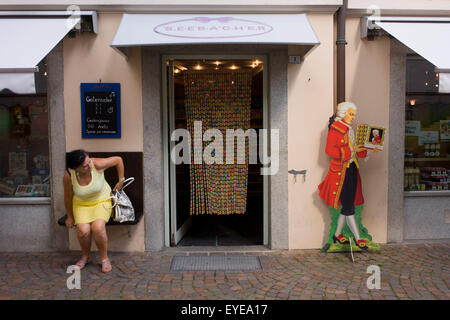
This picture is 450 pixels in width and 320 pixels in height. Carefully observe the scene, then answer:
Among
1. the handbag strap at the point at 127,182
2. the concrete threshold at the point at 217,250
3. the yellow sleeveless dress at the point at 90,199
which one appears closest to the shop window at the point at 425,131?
the concrete threshold at the point at 217,250

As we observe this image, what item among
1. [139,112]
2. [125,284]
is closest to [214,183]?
[139,112]

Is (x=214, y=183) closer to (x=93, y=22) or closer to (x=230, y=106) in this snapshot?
(x=230, y=106)

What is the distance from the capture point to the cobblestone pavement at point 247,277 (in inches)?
160

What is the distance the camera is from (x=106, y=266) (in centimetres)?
470

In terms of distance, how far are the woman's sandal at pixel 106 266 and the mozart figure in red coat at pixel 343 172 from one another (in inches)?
114

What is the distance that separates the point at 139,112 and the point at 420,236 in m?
4.48

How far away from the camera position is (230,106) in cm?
574

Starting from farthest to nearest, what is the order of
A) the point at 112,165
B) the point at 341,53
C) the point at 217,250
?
the point at 217,250
the point at 341,53
the point at 112,165

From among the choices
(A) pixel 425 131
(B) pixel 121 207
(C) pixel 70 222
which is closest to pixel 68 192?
(C) pixel 70 222

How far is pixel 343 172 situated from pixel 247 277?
6.14ft

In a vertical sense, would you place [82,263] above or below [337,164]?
below

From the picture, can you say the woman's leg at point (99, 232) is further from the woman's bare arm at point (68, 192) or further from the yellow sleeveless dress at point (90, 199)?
the woman's bare arm at point (68, 192)

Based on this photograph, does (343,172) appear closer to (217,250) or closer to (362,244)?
(362,244)

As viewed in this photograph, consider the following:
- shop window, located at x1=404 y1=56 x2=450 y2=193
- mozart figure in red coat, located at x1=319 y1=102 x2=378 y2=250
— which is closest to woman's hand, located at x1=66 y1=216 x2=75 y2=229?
mozart figure in red coat, located at x1=319 y1=102 x2=378 y2=250
